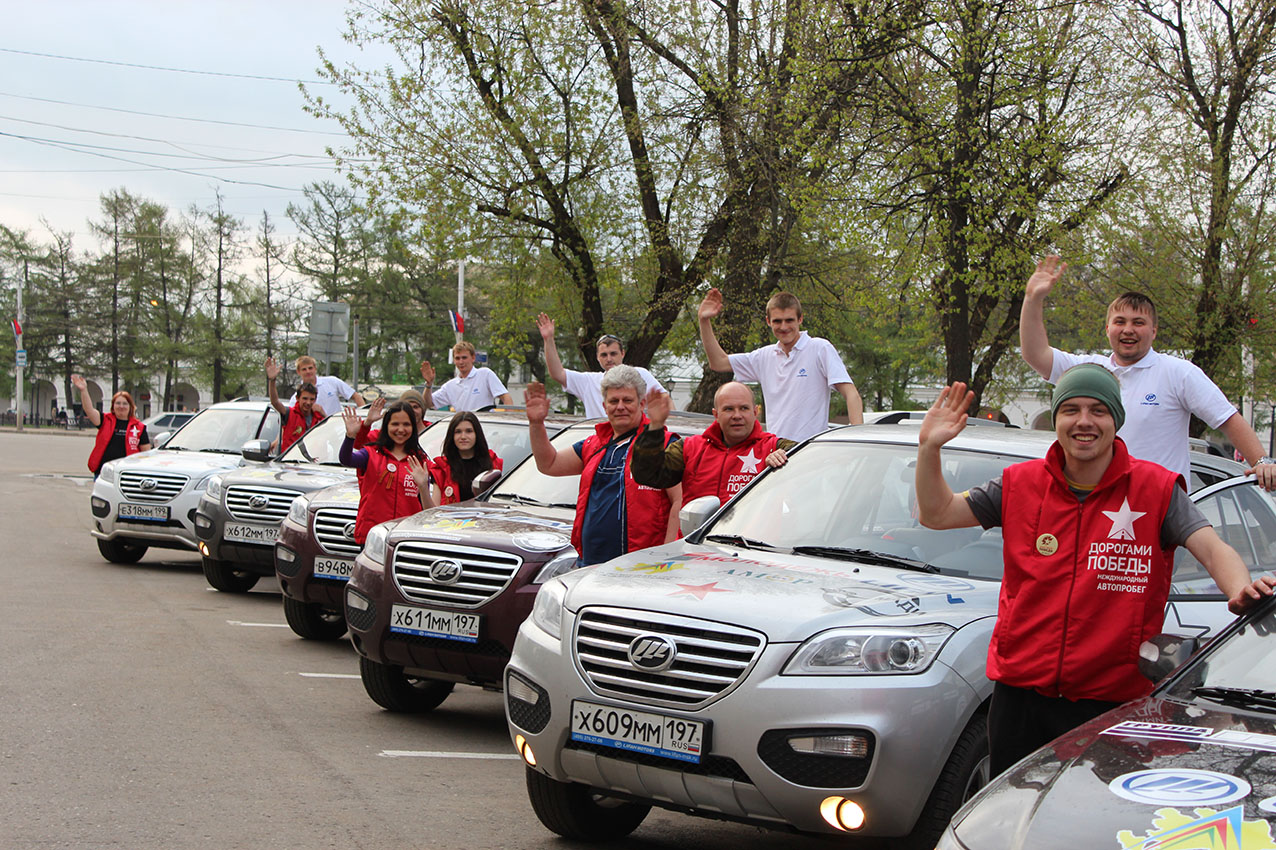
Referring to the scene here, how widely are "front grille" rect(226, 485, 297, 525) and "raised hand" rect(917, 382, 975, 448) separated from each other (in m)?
8.03

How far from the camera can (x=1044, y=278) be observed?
15.3 feet

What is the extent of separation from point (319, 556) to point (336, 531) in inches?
8.0

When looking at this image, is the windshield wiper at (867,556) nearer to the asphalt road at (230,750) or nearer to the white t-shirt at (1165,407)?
the asphalt road at (230,750)

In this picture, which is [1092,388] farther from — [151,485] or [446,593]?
[151,485]

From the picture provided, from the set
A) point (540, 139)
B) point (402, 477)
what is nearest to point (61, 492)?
point (540, 139)

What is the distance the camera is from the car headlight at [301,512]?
9.01 meters

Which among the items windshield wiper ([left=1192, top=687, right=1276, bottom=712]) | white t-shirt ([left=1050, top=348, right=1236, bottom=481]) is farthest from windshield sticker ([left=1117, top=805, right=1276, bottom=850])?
white t-shirt ([left=1050, top=348, right=1236, bottom=481])

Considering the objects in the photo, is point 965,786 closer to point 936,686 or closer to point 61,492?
point 936,686

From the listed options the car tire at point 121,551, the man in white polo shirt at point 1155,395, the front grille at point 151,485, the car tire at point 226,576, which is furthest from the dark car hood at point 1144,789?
the car tire at point 121,551

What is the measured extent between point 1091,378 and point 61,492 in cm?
2335

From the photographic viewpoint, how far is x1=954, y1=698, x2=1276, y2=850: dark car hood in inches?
101

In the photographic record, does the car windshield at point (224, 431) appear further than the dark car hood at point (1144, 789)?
Yes

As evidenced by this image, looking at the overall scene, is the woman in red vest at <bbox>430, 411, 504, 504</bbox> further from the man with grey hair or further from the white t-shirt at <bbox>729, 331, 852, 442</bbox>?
the man with grey hair

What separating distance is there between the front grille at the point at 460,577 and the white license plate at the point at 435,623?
5cm
